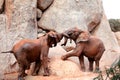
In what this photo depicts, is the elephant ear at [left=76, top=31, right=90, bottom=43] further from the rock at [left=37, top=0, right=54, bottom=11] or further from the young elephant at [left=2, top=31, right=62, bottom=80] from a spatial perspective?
the rock at [left=37, top=0, right=54, bottom=11]

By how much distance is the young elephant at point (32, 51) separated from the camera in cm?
359

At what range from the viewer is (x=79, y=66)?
3.97 meters

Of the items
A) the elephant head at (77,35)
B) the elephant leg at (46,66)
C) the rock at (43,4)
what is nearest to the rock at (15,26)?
the rock at (43,4)

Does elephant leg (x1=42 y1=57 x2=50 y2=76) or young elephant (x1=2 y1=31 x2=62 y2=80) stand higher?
young elephant (x1=2 y1=31 x2=62 y2=80)

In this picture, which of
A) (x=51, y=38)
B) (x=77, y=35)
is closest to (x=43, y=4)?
(x=77, y=35)

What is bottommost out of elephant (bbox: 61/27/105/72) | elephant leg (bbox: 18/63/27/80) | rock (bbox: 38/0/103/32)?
elephant leg (bbox: 18/63/27/80)

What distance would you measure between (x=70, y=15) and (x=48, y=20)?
1.21 feet

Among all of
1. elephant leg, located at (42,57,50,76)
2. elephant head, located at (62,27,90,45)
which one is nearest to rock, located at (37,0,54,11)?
elephant head, located at (62,27,90,45)

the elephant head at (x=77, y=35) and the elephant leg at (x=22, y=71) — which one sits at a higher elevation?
the elephant head at (x=77, y=35)

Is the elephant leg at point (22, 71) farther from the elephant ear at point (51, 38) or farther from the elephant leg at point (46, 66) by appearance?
the elephant ear at point (51, 38)

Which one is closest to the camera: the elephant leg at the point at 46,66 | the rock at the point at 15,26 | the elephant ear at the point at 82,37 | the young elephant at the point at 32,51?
the young elephant at the point at 32,51

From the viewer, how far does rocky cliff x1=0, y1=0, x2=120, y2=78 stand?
4.53 metres

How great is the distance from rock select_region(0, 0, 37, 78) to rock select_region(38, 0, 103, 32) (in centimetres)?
42

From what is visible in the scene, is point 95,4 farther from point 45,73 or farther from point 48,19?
point 45,73
